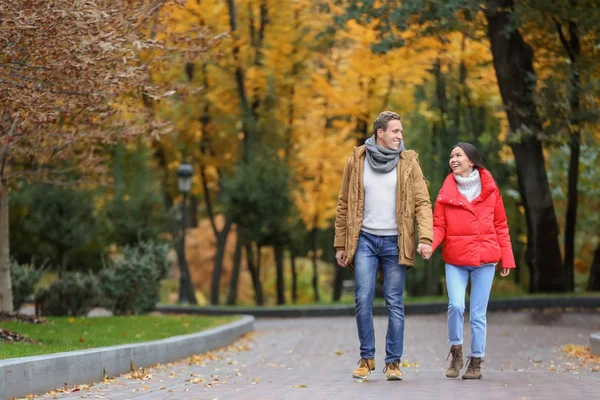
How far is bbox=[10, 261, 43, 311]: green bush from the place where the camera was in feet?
62.2

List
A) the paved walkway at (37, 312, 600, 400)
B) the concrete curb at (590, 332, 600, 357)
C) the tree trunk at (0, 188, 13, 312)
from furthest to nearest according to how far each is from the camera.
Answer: the tree trunk at (0, 188, 13, 312) < the concrete curb at (590, 332, 600, 357) < the paved walkway at (37, 312, 600, 400)

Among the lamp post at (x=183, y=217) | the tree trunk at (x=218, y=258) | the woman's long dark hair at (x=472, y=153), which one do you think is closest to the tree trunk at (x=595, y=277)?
the lamp post at (x=183, y=217)

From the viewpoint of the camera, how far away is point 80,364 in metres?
9.52

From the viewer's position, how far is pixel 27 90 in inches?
423

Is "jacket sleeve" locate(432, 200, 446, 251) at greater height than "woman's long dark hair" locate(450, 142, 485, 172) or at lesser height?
lesser

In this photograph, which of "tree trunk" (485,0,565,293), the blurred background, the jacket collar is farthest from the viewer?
"tree trunk" (485,0,565,293)

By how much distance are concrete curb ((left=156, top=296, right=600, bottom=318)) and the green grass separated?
23.0 ft

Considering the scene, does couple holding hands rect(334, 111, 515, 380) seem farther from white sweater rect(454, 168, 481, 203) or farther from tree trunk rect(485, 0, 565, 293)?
tree trunk rect(485, 0, 565, 293)

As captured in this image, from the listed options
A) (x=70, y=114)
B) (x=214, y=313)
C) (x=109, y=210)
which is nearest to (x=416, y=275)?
(x=214, y=313)

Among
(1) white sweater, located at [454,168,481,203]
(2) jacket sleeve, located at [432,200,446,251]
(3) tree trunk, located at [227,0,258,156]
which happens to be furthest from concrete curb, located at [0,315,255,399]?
(3) tree trunk, located at [227,0,258,156]

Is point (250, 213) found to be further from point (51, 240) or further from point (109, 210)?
point (51, 240)

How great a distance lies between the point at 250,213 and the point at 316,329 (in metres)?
10.3

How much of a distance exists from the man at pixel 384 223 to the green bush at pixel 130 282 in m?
10.8

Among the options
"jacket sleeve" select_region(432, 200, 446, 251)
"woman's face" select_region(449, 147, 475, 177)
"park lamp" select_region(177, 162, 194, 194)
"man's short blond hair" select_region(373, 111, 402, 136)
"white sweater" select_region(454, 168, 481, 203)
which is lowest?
"jacket sleeve" select_region(432, 200, 446, 251)
